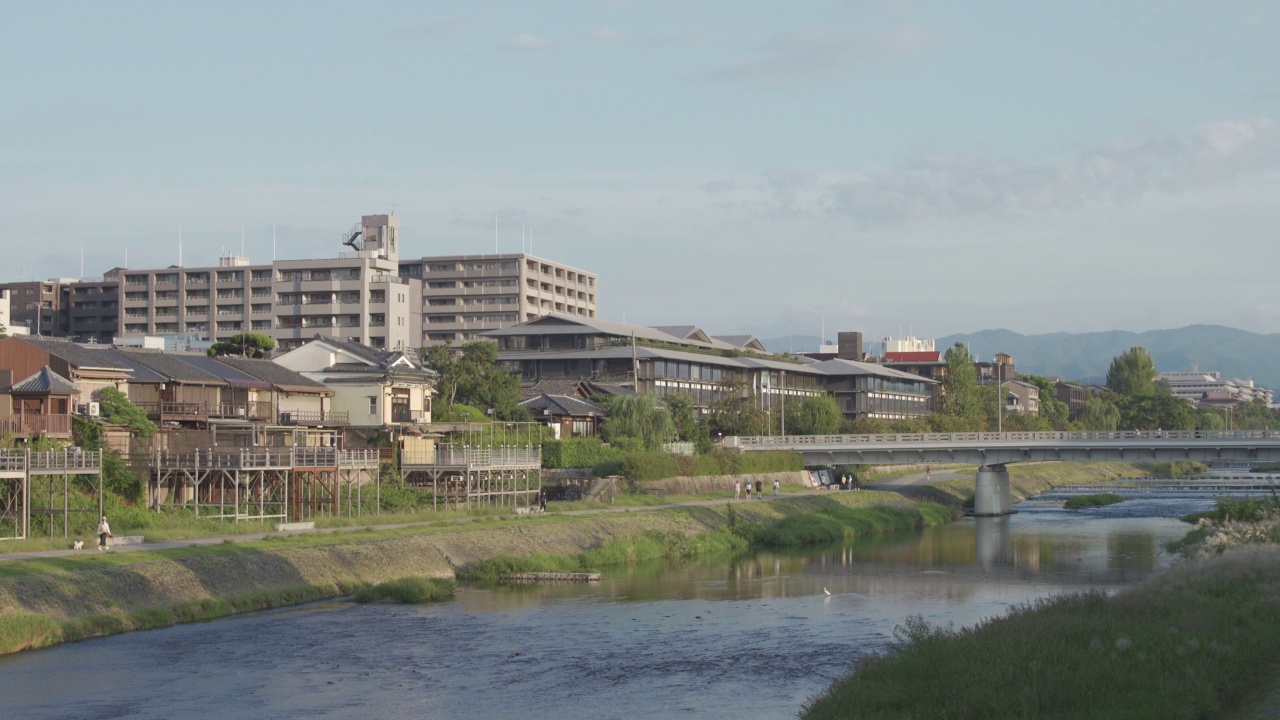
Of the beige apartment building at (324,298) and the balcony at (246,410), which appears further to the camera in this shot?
the beige apartment building at (324,298)

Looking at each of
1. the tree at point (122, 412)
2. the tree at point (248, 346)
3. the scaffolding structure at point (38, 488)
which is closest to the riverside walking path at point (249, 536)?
the scaffolding structure at point (38, 488)

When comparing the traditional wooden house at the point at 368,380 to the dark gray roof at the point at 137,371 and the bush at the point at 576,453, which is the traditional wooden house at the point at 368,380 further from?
the dark gray roof at the point at 137,371

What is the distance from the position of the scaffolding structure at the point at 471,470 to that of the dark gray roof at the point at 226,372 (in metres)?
8.56

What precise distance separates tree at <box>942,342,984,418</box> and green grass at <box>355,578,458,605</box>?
398ft

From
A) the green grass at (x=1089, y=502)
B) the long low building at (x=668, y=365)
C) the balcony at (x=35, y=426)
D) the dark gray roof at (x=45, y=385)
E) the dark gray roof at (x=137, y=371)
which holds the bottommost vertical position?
the green grass at (x=1089, y=502)

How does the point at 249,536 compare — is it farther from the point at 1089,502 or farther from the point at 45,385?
the point at 1089,502

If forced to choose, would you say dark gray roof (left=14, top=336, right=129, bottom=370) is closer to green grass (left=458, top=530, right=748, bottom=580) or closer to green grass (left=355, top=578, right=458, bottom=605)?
green grass (left=458, top=530, right=748, bottom=580)

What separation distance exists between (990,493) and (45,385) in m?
64.5

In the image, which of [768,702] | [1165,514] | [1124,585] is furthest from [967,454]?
[768,702]

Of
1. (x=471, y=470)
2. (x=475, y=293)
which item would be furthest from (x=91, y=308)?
(x=471, y=470)

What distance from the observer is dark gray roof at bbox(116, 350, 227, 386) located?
66.4 m

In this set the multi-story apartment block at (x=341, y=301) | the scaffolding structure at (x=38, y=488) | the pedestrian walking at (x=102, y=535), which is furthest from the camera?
the multi-story apartment block at (x=341, y=301)

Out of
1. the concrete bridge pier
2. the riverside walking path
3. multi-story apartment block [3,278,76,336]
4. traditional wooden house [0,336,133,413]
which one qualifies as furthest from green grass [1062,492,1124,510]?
multi-story apartment block [3,278,76,336]

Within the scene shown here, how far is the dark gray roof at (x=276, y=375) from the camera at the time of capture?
74000 millimetres
